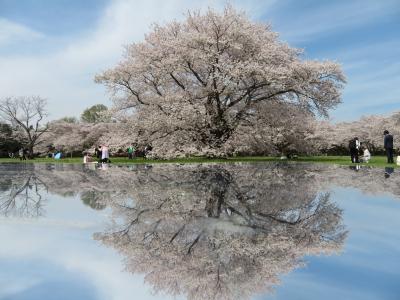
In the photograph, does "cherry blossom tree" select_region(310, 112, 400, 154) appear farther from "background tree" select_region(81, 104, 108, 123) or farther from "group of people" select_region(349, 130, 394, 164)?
"background tree" select_region(81, 104, 108, 123)

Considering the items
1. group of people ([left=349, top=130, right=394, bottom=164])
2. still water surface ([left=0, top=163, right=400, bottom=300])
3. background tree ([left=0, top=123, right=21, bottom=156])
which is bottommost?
still water surface ([left=0, top=163, right=400, bottom=300])

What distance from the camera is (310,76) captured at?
2623 centimetres

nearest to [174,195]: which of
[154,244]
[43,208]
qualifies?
[43,208]

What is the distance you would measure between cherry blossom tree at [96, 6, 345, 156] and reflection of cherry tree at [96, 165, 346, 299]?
19130 millimetres

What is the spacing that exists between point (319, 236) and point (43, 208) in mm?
4033

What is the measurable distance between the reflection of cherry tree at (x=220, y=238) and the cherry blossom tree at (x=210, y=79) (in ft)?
62.8

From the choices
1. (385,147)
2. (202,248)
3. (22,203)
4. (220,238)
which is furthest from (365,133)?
(202,248)

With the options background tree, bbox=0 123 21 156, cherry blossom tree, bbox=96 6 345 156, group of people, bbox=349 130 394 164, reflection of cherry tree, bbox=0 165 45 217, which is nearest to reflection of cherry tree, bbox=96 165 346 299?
reflection of cherry tree, bbox=0 165 45 217

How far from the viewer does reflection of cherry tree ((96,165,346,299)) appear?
286 centimetres

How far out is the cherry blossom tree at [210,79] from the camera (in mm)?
25750

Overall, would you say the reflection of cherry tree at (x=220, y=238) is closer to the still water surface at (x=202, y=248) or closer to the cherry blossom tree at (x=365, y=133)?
the still water surface at (x=202, y=248)

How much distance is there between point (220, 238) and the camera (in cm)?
393

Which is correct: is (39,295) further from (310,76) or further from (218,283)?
(310,76)

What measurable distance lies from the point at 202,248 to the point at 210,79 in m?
23.6
